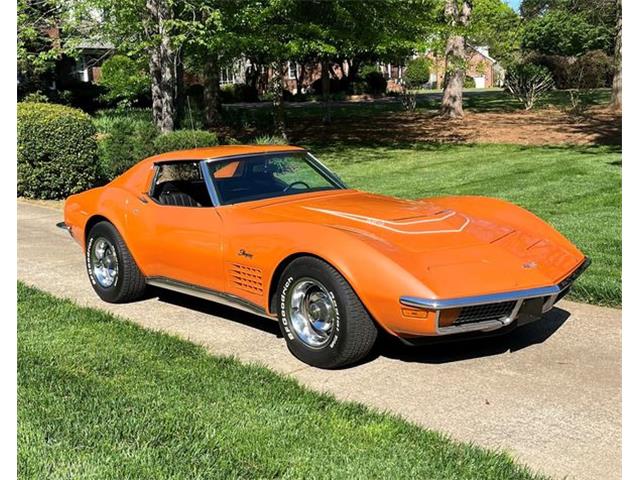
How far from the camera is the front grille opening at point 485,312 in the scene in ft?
13.4

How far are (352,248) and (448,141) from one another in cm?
1674

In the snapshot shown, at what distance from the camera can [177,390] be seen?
13.3 feet

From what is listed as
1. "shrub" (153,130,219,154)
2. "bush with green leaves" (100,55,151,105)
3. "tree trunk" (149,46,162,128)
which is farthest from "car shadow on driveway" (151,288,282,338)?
"bush with green leaves" (100,55,151,105)

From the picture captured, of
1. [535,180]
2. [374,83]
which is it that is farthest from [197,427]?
[374,83]

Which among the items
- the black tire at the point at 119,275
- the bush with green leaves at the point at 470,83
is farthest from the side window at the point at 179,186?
the bush with green leaves at the point at 470,83

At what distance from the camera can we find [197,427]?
3.56m

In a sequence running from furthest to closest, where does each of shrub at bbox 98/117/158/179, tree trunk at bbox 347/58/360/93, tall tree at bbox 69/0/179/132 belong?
tree trunk at bbox 347/58/360/93 < tall tree at bbox 69/0/179/132 < shrub at bbox 98/117/158/179

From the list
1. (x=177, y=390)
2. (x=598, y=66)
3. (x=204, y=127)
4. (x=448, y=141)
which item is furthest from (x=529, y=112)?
(x=177, y=390)

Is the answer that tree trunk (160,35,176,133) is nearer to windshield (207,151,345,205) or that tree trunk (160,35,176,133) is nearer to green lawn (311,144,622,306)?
green lawn (311,144,622,306)

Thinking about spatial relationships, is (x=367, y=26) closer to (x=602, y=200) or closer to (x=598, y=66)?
(x=602, y=200)

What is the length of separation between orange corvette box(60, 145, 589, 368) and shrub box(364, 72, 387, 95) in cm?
4600

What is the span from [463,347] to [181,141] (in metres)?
8.68

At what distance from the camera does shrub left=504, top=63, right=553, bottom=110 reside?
28.5 meters

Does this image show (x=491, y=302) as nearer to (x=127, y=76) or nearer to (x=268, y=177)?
(x=268, y=177)
